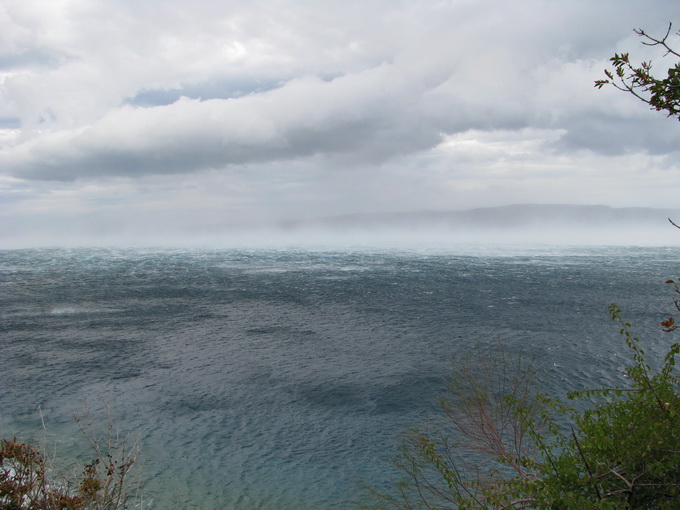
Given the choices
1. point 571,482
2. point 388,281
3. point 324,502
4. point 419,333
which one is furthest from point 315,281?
point 571,482

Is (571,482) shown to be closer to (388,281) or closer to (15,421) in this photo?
(15,421)

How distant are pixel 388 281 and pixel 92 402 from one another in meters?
56.1

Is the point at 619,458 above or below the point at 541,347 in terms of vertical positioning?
above

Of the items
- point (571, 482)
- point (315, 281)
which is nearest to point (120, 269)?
point (315, 281)

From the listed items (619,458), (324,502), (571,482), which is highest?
(619,458)

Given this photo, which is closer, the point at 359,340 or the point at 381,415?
the point at 381,415

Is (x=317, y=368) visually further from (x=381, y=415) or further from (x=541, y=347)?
(x=541, y=347)

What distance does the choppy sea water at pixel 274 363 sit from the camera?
66.3 ft

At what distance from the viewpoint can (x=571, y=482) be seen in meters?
9.98

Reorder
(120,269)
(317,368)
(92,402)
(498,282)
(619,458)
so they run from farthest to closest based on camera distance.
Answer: (120,269), (498,282), (317,368), (92,402), (619,458)

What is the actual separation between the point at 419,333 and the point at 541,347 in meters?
9.95

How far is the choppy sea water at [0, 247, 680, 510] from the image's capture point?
20.2 m

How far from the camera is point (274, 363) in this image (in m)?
34.6

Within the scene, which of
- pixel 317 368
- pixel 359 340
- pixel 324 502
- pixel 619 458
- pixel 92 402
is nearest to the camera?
pixel 619 458
